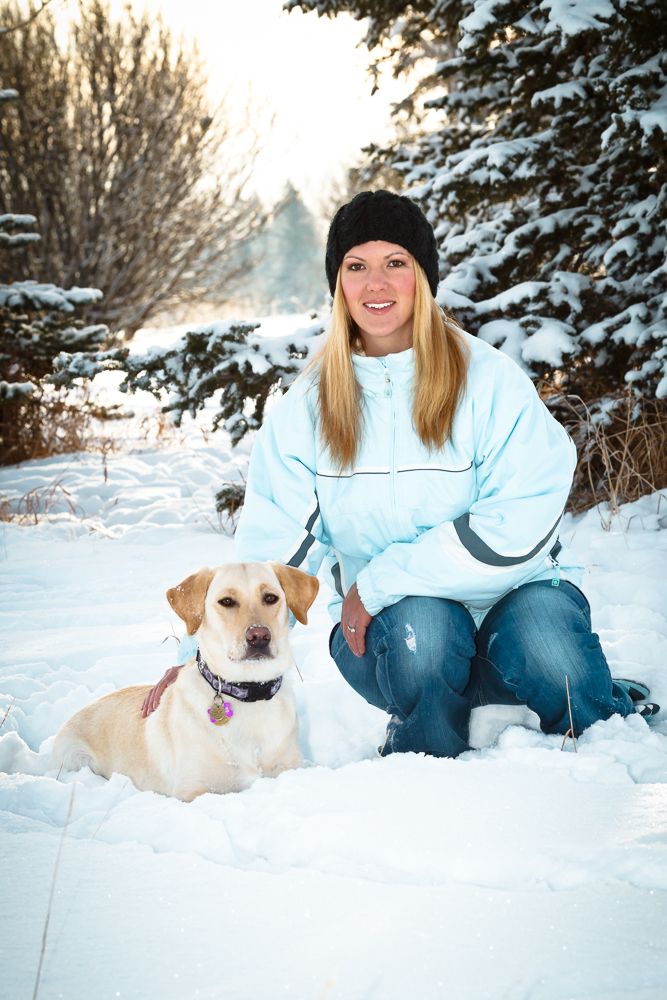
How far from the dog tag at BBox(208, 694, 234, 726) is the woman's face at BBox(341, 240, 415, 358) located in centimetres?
145

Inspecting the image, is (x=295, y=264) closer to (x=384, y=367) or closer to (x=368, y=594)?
(x=384, y=367)

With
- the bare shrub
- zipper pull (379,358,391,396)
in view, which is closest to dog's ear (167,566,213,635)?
zipper pull (379,358,391,396)

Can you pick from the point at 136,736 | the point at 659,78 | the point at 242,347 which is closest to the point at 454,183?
the point at 659,78

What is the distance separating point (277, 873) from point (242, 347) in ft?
11.0

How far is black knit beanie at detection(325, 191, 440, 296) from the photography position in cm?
234

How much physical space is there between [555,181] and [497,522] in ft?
11.1

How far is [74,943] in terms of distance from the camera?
3.90 ft

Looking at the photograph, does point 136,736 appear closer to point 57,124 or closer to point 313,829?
point 313,829

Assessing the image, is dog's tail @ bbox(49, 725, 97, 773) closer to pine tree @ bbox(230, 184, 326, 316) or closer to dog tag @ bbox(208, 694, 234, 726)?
dog tag @ bbox(208, 694, 234, 726)

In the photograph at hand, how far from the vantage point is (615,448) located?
4.57 meters

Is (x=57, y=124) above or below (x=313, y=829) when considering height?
above

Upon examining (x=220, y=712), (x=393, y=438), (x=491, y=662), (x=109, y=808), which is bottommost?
(x=109, y=808)

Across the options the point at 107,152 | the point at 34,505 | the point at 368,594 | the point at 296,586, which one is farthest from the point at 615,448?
the point at 107,152

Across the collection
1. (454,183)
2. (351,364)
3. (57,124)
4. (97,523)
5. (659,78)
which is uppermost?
(57,124)
